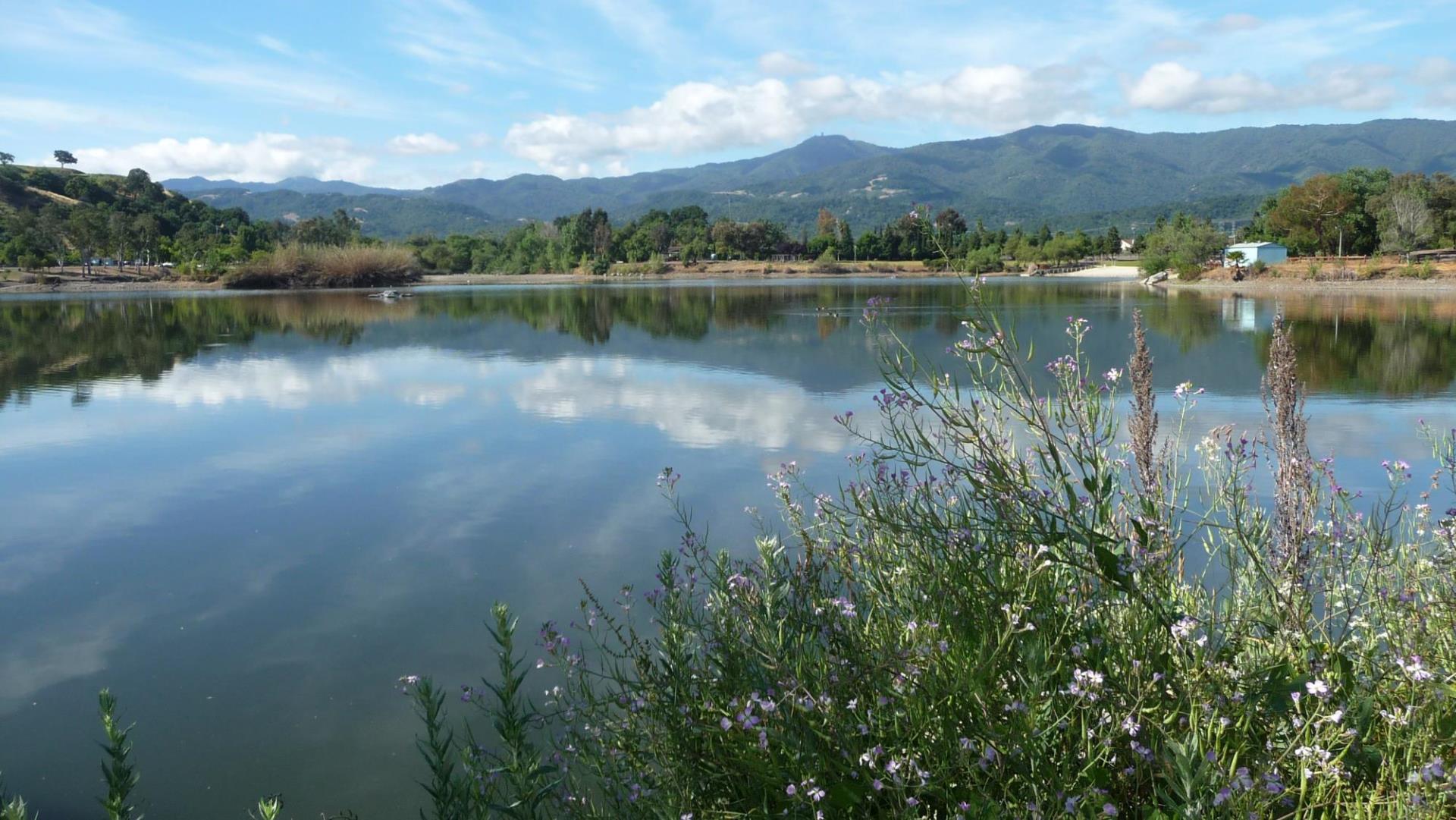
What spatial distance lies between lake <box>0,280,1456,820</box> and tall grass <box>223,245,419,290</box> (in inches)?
1840

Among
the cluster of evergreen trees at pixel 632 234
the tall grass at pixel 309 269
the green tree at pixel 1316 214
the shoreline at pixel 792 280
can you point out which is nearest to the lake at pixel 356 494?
the shoreline at pixel 792 280

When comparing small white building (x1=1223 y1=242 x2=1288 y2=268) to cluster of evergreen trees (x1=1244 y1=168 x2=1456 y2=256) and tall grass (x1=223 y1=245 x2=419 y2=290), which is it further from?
tall grass (x1=223 y1=245 x2=419 y2=290)

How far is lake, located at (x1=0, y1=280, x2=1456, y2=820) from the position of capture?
5.02m

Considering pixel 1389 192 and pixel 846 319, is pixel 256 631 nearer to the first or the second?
pixel 846 319

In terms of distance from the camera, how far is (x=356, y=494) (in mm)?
9773

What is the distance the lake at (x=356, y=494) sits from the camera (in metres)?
5.02

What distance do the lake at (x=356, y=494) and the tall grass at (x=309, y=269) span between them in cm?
4674

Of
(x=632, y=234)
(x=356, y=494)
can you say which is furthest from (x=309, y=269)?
(x=356, y=494)

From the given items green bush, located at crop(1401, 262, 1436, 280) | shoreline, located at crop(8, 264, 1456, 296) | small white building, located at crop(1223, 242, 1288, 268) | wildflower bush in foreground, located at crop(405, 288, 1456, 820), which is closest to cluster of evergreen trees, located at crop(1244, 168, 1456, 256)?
small white building, located at crop(1223, 242, 1288, 268)

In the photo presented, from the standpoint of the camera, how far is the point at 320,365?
69.6 ft

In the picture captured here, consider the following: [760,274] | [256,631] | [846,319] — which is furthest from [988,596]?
[760,274]

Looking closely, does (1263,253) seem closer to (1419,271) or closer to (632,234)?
(1419,271)

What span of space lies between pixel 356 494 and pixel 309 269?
6774 centimetres

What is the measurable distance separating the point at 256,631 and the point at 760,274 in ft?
291
